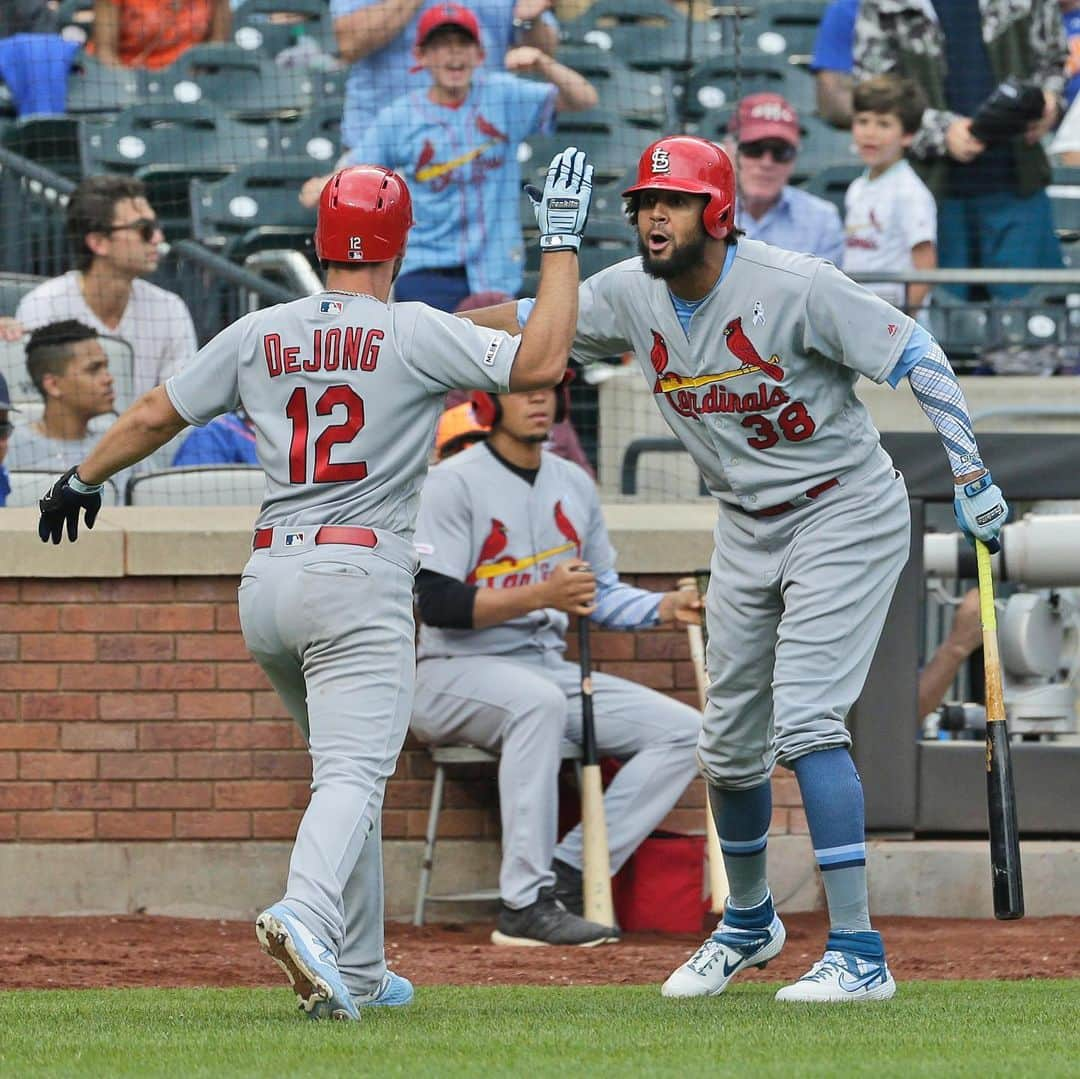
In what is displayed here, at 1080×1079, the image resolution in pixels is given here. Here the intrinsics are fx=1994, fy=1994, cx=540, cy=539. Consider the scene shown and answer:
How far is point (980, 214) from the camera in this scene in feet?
34.3

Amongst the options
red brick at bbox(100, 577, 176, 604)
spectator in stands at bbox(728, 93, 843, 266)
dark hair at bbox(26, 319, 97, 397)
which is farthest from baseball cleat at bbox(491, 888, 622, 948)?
spectator in stands at bbox(728, 93, 843, 266)

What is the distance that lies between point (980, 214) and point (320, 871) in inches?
286

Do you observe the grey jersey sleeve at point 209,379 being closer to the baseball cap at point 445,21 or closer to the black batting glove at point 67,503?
the black batting glove at point 67,503

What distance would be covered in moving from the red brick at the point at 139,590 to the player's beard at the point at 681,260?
9.05ft

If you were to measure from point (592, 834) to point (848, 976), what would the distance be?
1.97 metres

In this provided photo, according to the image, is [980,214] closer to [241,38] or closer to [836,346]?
[241,38]

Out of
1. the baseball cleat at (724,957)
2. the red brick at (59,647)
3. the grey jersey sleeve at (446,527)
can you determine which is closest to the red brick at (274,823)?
the red brick at (59,647)

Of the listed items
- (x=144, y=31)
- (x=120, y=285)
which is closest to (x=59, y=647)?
(x=120, y=285)

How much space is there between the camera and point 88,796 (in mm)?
6891

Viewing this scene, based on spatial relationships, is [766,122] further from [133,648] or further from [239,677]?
[133,648]

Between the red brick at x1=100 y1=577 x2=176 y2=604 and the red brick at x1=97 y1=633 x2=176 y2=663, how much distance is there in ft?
0.41

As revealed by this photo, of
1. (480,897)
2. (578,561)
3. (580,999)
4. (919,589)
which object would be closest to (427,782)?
(480,897)

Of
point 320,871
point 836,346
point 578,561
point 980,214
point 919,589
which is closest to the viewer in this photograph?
point 320,871

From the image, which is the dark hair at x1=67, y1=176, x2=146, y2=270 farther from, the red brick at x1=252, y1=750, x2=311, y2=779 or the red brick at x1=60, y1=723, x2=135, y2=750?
the red brick at x1=252, y1=750, x2=311, y2=779
